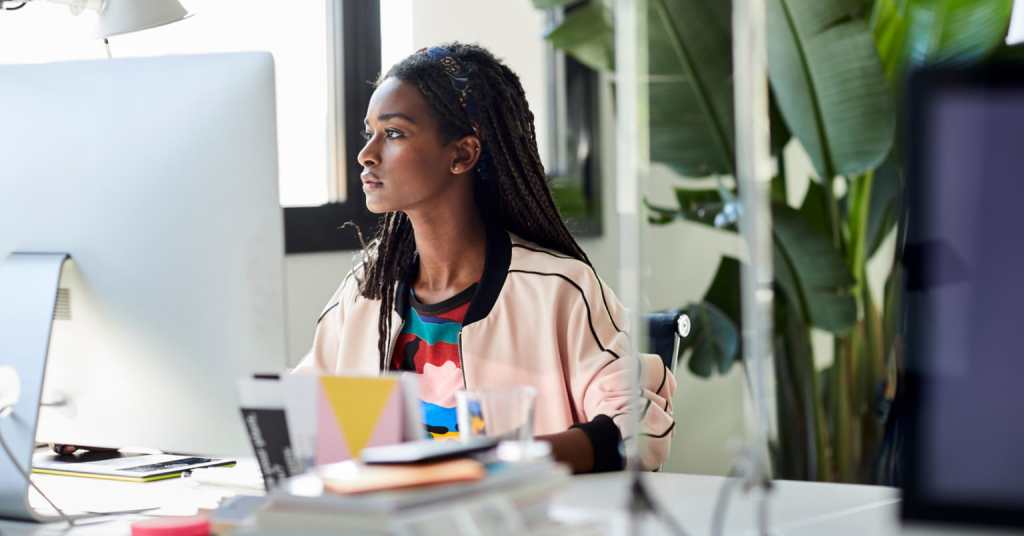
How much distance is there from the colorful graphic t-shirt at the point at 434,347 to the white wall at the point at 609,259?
35cm

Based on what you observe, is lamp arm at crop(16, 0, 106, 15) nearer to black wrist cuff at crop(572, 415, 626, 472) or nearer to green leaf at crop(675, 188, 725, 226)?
black wrist cuff at crop(572, 415, 626, 472)

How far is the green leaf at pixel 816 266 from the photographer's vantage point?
8.69 feet

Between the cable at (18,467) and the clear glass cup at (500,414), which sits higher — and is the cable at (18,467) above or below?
below

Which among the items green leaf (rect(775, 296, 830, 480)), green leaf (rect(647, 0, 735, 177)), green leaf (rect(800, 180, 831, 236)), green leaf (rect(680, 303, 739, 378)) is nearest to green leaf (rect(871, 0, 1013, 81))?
green leaf (rect(800, 180, 831, 236))

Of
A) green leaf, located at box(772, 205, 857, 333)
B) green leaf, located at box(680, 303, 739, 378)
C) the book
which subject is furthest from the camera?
green leaf, located at box(772, 205, 857, 333)

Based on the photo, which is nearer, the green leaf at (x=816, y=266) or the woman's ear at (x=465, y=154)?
the woman's ear at (x=465, y=154)

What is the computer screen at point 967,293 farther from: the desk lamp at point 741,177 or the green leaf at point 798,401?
the green leaf at point 798,401

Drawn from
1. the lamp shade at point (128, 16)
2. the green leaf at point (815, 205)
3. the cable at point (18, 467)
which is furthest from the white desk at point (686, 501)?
the green leaf at point (815, 205)

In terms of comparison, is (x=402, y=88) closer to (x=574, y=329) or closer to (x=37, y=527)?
(x=574, y=329)

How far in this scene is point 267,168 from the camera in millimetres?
1179

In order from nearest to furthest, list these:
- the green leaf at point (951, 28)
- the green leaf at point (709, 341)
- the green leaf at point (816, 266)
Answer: the green leaf at point (709, 341) < the green leaf at point (951, 28) < the green leaf at point (816, 266)

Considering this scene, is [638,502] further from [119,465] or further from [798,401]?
[798,401]

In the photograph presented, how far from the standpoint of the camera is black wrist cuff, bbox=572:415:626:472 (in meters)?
1.45

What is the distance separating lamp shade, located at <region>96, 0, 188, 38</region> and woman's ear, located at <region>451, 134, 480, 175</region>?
52 cm
